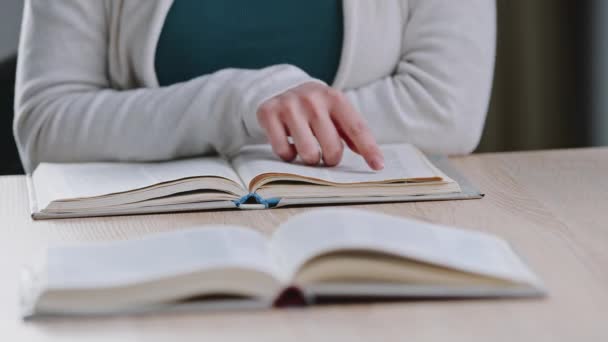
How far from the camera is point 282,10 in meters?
1.51

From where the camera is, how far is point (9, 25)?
7.26 feet

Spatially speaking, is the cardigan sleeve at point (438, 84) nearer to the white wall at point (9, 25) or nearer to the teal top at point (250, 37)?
the teal top at point (250, 37)

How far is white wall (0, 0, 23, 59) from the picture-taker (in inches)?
85.6

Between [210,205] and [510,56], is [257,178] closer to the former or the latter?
[210,205]

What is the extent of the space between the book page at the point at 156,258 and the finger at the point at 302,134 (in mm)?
378

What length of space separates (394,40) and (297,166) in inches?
18.1

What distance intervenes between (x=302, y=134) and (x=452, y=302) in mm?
481

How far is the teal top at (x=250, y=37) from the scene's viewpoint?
150cm

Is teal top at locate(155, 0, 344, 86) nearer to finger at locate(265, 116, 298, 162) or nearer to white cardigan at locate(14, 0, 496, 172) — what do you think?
white cardigan at locate(14, 0, 496, 172)

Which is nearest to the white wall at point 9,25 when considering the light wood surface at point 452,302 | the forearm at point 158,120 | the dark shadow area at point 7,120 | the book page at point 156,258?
the dark shadow area at point 7,120

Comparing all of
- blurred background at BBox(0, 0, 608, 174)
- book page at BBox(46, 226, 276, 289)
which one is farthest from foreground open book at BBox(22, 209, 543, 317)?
blurred background at BBox(0, 0, 608, 174)

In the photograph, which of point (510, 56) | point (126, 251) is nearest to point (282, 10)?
point (126, 251)

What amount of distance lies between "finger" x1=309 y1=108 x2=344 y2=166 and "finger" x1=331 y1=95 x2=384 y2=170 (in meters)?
0.02

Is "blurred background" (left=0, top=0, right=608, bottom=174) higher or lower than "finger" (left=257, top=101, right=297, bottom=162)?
lower
